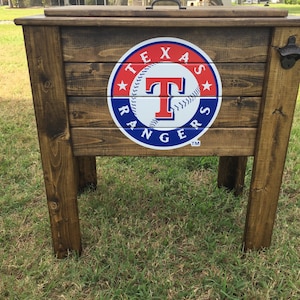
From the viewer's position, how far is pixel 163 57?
1533mm

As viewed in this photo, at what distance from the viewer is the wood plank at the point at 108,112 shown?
1.63 metres

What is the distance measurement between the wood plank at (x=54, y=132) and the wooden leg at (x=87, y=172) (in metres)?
0.66

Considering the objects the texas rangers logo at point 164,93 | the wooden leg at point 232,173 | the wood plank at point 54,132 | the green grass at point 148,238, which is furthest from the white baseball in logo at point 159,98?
the wooden leg at point 232,173

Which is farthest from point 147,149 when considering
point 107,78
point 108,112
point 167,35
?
point 167,35

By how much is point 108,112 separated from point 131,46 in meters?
0.30

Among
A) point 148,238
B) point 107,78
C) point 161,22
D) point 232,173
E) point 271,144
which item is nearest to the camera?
point 161,22

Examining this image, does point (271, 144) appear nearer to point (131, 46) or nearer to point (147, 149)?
point (147, 149)

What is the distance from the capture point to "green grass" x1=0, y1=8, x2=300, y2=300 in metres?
1.74

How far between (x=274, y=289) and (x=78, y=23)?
1.43m

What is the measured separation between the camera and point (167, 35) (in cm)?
150

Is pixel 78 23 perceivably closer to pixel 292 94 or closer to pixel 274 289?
pixel 292 94

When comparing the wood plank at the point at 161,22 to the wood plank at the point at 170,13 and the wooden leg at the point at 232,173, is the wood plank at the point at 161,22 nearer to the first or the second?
the wood plank at the point at 170,13

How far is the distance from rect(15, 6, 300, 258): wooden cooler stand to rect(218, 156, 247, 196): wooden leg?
57cm

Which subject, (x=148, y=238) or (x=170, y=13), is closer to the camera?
(x=170, y=13)
